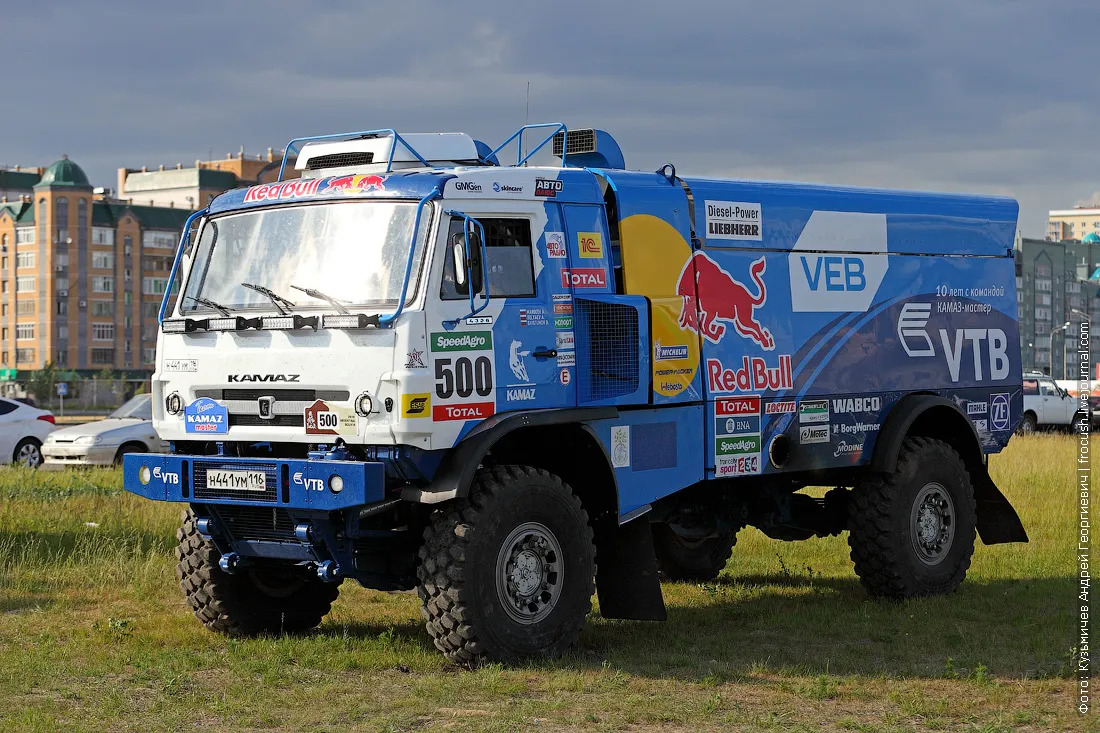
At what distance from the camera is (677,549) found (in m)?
12.6

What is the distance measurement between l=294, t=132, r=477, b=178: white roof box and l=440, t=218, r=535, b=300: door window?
2.55 ft

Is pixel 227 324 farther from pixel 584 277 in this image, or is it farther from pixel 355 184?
pixel 584 277

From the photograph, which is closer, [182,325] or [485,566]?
[485,566]

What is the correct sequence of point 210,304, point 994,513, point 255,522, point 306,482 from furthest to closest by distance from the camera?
point 994,513, point 210,304, point 255,522, point 306,482

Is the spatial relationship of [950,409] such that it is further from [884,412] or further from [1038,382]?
[1038,382]

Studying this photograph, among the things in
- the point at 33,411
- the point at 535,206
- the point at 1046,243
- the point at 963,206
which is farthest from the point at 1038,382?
the point at 1046,243

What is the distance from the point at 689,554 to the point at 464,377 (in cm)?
468

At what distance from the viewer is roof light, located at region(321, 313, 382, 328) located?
8359mm

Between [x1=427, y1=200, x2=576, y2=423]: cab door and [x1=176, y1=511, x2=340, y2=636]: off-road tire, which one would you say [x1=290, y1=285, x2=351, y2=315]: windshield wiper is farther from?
[x1=176, y1=511, x2=340, y2=636]: off-road tire

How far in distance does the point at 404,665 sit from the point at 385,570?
606mm

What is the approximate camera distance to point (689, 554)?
12641 millimetres

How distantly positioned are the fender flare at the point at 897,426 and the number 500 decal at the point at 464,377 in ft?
12.8

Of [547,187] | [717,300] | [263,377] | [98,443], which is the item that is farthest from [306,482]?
[98,443]

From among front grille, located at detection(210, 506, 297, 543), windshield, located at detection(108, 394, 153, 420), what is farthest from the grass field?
windshield, located at detection(108, 394, 153, 420)
